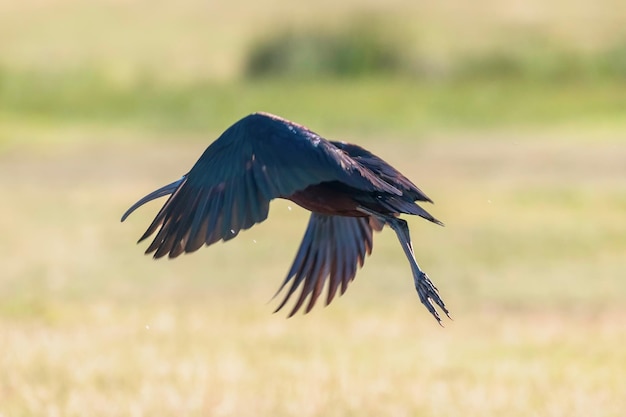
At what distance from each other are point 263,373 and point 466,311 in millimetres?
3350

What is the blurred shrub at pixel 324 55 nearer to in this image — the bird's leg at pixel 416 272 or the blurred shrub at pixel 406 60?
the blurred shrub at pixel 406 60

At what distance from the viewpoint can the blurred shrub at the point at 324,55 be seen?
37969 millimetres

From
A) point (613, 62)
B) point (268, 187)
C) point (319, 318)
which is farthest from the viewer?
point (613, 62)

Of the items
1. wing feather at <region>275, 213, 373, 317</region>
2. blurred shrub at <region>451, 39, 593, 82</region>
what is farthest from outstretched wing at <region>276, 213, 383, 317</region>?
blurred shrub at <region>451, 39, 593, 82</region>

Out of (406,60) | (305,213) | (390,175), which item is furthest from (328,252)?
(406,60)

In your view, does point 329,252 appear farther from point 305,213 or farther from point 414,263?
point 305,213

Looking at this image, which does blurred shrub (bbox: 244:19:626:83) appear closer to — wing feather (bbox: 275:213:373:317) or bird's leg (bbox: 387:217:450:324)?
wing feather (bbox: 275:213:373:317)

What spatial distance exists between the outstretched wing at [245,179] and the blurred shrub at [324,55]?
32.8 meters

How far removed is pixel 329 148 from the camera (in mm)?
4879

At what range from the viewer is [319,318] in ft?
34.7

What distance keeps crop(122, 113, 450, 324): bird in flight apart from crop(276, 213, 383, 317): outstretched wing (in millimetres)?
670

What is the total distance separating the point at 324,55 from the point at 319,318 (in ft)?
93.5

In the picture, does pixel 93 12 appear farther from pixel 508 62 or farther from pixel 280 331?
pixel 280 331

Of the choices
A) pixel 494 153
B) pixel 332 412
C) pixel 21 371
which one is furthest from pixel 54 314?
pixel 494 153
